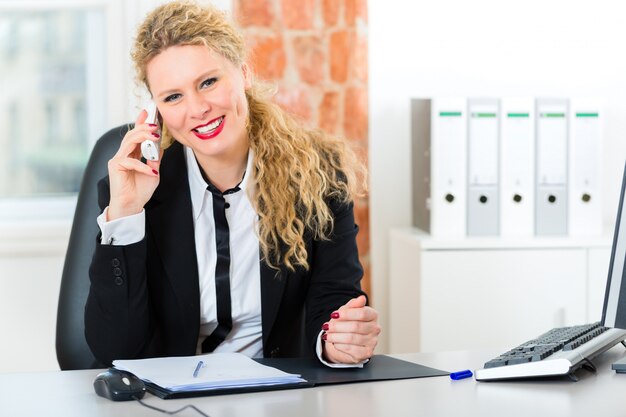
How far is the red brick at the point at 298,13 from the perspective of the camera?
3.00m

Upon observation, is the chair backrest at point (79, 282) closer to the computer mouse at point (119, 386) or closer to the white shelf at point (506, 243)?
the computer mouse at point (119, 386)

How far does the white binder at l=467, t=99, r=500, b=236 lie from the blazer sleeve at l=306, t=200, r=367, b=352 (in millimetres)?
872

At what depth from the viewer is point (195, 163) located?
6.45ft

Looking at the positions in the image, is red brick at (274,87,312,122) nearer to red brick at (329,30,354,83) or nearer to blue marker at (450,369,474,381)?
red brick at (329,30,354,83)

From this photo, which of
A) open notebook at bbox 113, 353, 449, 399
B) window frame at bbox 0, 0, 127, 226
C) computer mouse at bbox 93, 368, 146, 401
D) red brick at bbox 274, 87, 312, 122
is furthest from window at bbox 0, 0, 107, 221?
computer mouse at bbox 93, 368, 146, 401

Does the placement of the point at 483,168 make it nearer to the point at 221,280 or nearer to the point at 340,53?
the point at 340,53

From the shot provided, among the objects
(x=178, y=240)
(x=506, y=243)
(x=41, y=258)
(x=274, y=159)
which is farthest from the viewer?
(x=41, y=258)

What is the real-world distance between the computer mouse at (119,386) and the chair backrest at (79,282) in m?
0.55

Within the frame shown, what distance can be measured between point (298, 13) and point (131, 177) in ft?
4.48

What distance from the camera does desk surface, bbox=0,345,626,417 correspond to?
1250mm

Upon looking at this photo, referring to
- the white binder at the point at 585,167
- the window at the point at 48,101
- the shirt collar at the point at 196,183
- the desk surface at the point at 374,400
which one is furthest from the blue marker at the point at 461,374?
the window at the point at 48,101

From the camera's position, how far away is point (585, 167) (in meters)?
2.79

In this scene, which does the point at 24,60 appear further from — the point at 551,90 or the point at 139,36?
the point at 551,90

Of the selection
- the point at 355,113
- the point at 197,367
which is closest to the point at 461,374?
the point at 197,367
